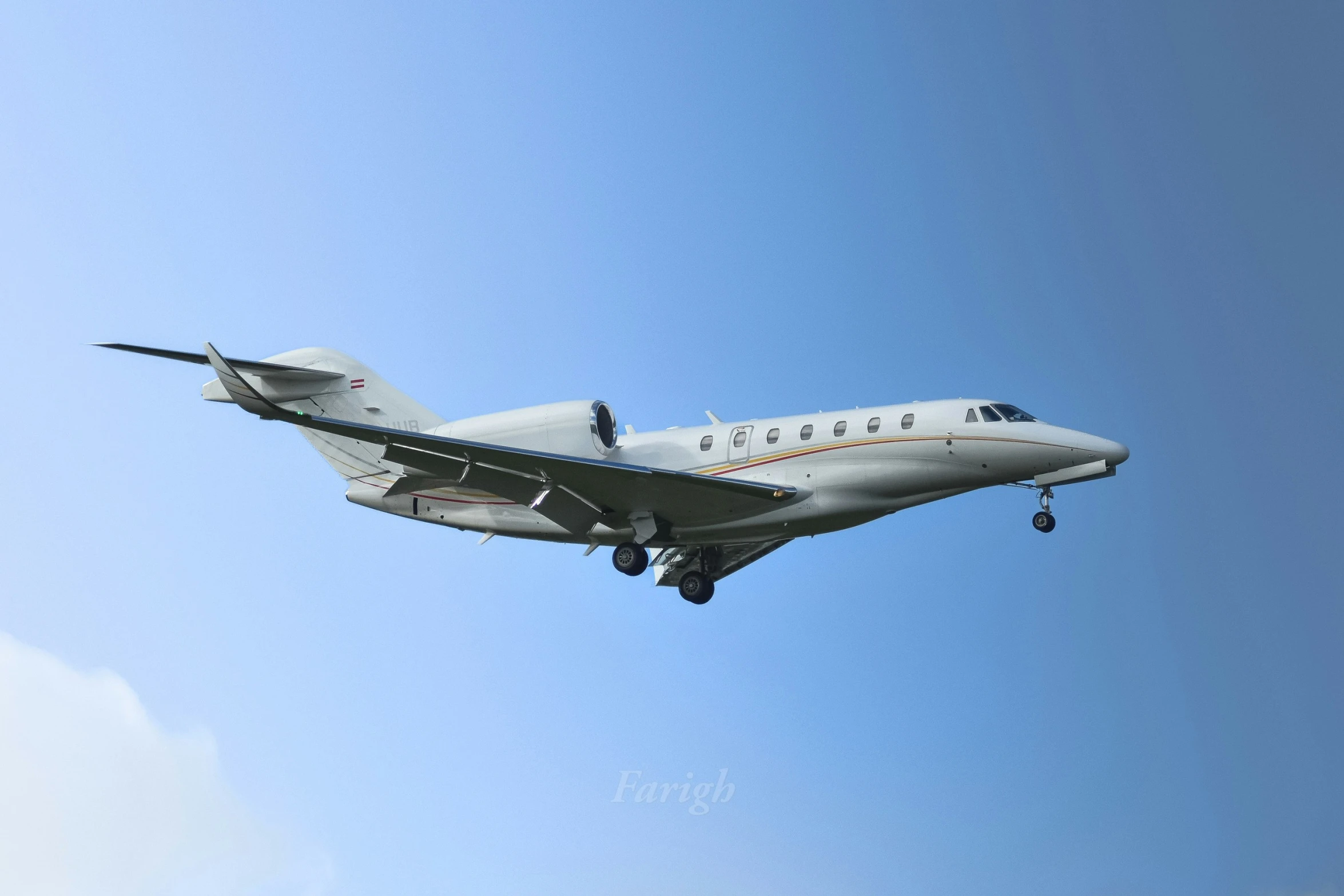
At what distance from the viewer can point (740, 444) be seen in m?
23.8

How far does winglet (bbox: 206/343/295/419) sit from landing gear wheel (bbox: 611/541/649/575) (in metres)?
6.45

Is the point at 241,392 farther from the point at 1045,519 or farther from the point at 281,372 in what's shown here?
the point at 1045,519

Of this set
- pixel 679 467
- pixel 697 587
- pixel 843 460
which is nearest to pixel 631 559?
pixel 679 467

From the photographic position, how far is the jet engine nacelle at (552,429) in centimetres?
2373

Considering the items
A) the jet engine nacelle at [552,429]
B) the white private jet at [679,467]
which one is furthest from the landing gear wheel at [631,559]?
the jet engine nacelle at [552,429]

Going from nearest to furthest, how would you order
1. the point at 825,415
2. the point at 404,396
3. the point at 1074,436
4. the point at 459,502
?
the point at 1074,436
the point at 825,415
the point at 459,502
the point at 404,396

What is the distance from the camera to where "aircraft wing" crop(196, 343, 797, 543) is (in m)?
22.2

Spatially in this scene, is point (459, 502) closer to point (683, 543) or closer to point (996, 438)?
point (683, 543)

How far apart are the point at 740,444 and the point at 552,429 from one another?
3.40 m

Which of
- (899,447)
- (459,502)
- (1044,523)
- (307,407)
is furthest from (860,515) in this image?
(307,407)

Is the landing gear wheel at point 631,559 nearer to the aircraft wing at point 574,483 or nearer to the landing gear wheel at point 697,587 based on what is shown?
the aircraft wing at point 574,483

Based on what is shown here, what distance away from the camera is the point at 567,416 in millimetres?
23906

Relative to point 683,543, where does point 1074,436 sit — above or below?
above

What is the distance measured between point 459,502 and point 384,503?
1.72 metres
